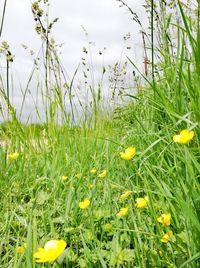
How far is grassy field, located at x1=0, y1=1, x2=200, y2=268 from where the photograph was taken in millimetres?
800

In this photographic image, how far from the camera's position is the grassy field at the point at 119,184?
800 mm

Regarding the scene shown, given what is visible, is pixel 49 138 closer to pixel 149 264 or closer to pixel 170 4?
pixel 170 4

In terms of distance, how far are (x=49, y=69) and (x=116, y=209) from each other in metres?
1.33

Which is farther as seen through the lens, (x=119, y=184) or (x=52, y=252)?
(x=119, y=184)

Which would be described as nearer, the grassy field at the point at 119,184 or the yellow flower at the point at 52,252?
the yellow flower at the point at 52,252

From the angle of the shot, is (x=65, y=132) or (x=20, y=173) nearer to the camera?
(x=20, y=173)

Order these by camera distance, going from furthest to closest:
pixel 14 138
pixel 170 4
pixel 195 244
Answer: pixel 14 138 → pixel 170 4 → pixel 195 244

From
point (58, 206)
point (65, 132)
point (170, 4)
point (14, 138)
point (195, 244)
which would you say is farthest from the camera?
point (65, 132)

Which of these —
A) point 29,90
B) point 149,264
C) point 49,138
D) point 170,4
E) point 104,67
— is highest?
point 170,4

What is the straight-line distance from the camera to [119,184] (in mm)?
1427

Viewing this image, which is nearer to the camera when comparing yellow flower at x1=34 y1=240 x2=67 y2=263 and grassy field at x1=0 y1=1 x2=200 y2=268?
yellow flower at x1=34 y1=240 x2=67 y2=263

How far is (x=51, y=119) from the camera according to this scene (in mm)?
2297

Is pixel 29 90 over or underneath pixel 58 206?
over

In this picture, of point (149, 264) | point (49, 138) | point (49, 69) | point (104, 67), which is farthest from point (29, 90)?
point (149, 264)
